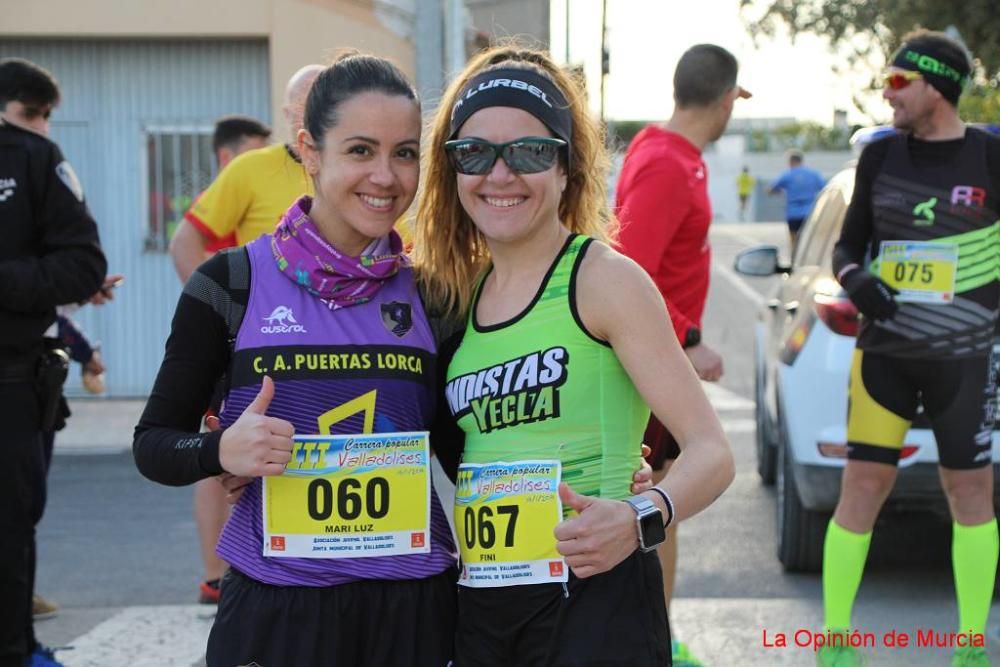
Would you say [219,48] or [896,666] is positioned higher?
[219,48]

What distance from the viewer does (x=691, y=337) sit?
4828 mm

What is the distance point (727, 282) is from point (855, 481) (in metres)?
19.4

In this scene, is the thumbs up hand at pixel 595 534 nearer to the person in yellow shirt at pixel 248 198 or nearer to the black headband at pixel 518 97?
the black headband at pixel 518 97

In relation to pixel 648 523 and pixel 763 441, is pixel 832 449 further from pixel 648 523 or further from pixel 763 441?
pixel 648 523

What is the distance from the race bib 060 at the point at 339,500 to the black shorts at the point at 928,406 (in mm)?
2695

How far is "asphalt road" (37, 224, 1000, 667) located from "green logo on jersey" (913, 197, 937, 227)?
5.44 ft

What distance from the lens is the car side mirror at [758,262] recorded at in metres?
7.14

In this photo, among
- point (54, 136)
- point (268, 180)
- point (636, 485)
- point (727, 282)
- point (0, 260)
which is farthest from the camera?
point (727, 282)

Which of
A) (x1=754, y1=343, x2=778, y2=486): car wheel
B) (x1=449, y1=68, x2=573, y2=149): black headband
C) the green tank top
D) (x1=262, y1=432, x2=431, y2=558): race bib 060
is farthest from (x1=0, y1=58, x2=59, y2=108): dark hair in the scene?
(x1=754, y1=343, x2=778, y2=486): car wheel

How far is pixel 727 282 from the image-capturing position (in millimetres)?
24125

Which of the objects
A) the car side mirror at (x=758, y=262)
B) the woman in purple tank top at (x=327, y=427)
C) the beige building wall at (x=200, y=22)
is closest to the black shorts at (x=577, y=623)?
the woman in purple tank top at (x=327, y=427)

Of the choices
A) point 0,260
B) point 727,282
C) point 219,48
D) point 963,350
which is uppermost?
point 219,48

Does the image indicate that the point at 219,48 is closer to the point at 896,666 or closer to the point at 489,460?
the point at 896,666

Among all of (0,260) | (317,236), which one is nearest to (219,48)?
(0,260)
